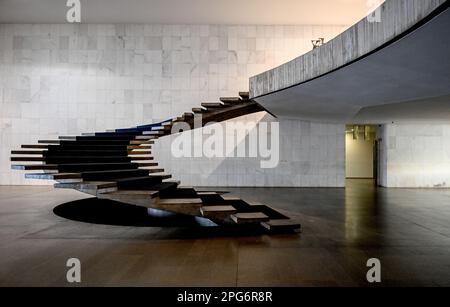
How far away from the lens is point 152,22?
32.8 ft

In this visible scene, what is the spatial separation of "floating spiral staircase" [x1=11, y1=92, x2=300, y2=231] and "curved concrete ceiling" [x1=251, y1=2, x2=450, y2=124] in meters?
1.65

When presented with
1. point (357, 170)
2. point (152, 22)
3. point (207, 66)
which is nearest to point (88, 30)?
point (152, 22)

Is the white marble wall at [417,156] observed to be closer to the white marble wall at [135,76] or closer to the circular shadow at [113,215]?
the white marble wall at [135,76]

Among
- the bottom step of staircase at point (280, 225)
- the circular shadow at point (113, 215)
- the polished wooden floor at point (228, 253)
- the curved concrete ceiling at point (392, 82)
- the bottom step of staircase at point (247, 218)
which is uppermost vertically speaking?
the curved concrete ceiling at point (392, 82)

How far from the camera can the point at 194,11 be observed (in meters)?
9.40

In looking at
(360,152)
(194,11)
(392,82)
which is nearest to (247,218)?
(392,82)

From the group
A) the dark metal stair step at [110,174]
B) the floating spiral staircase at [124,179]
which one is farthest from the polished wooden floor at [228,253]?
the dark metal stair step at [110,174]

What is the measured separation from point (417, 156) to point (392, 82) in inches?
271

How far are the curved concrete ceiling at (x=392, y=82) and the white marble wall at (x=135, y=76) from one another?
3534 millimetres

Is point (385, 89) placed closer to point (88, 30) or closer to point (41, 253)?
point (41, 253)

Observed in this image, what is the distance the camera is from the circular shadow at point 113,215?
4770mm

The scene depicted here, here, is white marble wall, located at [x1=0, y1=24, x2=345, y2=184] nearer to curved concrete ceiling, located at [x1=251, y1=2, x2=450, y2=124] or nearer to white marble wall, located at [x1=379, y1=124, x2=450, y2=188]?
curved concrete ceiling, located at [x1=251, y1=2, x2=450, y2=124]

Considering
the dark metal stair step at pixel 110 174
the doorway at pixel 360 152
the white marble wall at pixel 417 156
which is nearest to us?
the dark metal stair step at pixel 110 174
